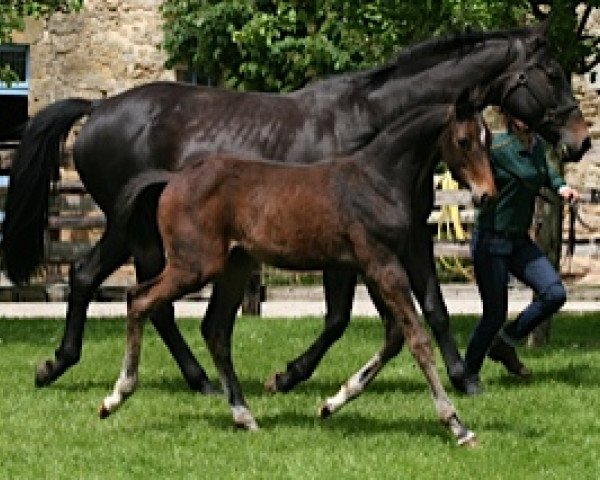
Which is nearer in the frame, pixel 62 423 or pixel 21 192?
pixel 62 423

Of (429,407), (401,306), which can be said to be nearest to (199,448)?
(401,306)

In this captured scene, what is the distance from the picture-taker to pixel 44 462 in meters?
7.22

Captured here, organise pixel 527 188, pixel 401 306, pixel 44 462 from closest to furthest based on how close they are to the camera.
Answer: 1. pixel 44 462
2. pixel 401 306
3. pixel 527 188

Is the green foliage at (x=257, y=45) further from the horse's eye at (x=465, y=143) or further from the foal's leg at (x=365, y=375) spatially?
the horse's eye at (x=465, y=143)

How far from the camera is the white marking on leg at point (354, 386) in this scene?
8062 millimetres

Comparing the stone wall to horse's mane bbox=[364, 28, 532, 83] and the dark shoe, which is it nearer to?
the dark shoe

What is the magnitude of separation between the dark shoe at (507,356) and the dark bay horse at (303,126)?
67 cm

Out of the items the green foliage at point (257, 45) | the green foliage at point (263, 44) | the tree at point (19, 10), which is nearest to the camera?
the tree at point (19, 10)

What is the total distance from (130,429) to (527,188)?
3.15 meters

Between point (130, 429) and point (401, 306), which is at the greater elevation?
point (401, 306)

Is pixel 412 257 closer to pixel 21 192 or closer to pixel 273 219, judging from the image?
pixel 273 219

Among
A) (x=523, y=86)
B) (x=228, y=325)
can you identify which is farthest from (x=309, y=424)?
(x=523, y=86)

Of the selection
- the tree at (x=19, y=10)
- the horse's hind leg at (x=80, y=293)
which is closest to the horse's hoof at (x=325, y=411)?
the horse's hind leg at (x=80, y=293)

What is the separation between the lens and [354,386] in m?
8.06
